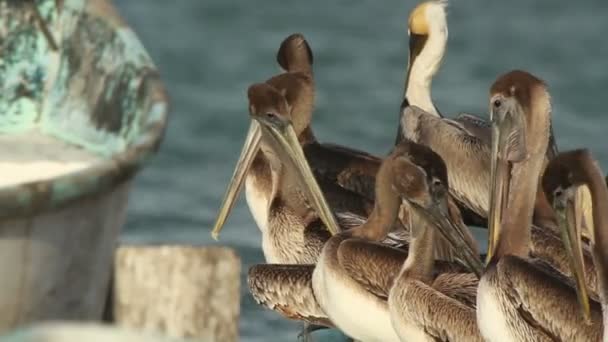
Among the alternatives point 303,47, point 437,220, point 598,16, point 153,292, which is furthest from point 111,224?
point 598,16

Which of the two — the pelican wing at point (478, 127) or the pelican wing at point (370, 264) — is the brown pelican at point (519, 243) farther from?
the pelican wing at point (478, 127)

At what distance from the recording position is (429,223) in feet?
23.0

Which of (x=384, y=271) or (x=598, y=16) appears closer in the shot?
(x=384, y=271)

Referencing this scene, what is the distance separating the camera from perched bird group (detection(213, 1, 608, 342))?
252 inches

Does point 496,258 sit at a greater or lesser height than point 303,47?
lesser

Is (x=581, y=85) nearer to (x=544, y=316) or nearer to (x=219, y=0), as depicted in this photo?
(x=219, y=0)

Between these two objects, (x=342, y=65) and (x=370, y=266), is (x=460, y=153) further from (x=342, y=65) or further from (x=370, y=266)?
(x=342, y=65)

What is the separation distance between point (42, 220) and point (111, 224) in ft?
0.84

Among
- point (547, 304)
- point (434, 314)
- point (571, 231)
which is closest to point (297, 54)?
point (434, 314)

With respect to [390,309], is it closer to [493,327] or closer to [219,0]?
[493,327]

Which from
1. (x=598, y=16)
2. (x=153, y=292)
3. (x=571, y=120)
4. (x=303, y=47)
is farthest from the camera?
(x=598, y=16)

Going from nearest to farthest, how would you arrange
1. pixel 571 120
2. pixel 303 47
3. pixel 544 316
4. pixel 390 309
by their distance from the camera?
pixel 544 316
pixel 390 309
pixel 303 47
pixel 571 120

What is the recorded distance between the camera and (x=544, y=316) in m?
6.38

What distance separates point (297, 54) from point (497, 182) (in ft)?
5.64
